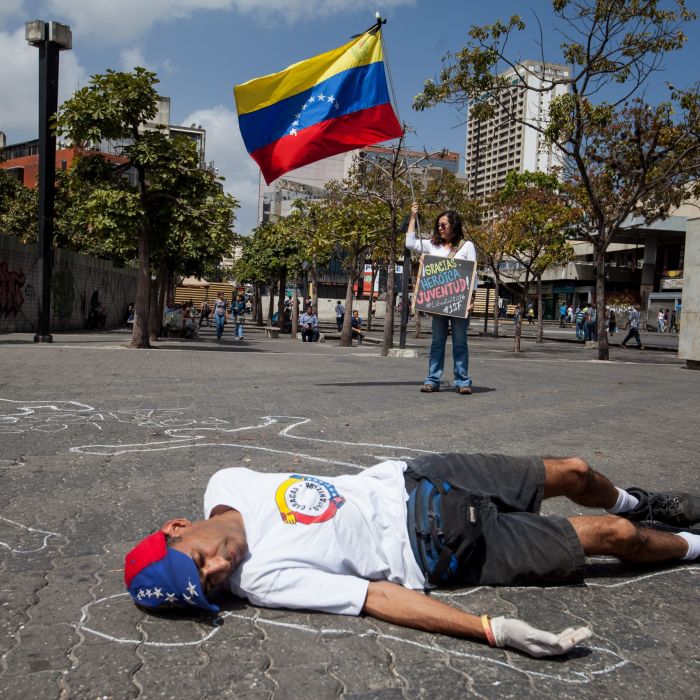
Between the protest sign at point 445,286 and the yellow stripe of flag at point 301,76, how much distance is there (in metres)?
2.68

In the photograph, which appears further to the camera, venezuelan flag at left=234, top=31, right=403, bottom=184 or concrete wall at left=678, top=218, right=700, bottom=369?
concrete wall at left=678, top=218, right=700, bottom=369

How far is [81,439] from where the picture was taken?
5.89 m

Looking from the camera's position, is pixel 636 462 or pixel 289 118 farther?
pixel 289 118

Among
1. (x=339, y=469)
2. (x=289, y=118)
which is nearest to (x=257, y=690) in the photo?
(x=339, y=469)

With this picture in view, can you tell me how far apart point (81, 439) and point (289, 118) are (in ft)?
17.2

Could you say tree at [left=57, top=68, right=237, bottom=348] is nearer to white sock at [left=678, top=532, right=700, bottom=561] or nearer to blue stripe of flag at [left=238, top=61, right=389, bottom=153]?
blue stripe of flag at [left=238, top=61, right=389, bottom=153]

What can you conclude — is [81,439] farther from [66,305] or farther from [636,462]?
[66,305]

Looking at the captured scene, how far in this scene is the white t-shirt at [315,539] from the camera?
262cm

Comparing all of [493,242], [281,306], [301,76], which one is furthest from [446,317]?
[281,306]

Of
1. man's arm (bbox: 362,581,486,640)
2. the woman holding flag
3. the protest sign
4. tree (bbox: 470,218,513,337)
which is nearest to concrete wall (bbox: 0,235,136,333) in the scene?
the protest sign

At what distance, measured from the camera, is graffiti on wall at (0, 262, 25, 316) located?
2375cm

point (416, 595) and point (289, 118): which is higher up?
point (289, 118)

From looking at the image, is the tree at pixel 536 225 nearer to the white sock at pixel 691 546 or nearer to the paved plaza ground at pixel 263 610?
the paved plaza ground at pixel 263 610

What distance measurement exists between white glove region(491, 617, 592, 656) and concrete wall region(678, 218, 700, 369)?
15.4m
